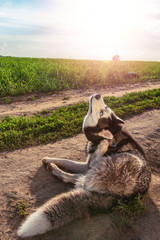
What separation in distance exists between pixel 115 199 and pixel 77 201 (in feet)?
1.82

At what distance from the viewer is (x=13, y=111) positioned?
23.2 ft

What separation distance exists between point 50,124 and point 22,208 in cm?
287

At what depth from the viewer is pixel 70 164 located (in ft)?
12.7

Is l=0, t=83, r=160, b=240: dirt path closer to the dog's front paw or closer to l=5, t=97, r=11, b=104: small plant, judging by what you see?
the dog's front paw

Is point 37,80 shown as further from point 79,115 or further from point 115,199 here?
point 115,199

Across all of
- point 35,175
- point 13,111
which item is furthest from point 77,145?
point 13,111

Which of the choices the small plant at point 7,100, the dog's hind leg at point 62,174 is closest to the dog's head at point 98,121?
the dog's hind leg at point 62,174

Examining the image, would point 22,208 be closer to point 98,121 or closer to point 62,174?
point 62,174

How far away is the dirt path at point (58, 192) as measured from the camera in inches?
103

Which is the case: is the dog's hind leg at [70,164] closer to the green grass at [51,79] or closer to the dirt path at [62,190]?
the dirt path at [62,190]

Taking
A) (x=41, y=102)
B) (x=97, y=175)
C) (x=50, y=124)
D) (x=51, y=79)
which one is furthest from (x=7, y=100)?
(x=97, y=175)

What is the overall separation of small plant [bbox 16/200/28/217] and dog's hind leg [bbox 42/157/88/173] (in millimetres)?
977

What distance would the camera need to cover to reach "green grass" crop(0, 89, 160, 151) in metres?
5.01

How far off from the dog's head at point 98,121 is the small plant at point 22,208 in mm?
1420
